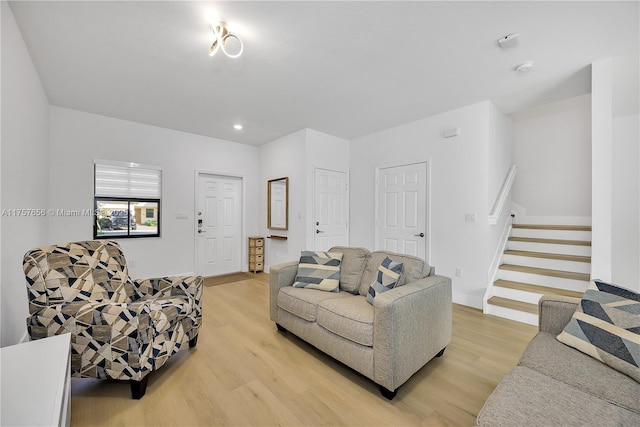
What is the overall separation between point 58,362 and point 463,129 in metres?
4.26

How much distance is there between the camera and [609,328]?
132 centimetres

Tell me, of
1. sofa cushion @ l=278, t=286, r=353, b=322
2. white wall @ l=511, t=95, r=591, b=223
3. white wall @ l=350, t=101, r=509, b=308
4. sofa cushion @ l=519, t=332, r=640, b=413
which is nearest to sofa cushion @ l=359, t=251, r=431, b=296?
sofa cushion @ l=278, t=286, r=353, b=322

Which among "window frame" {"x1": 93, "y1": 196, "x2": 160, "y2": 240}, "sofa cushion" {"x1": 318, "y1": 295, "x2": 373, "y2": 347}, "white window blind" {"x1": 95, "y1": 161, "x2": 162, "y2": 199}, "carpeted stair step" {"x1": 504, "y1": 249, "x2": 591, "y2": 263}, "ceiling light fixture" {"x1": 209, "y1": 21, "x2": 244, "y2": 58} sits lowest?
"sofa cushion" {"x1": 318, "y1": 295, "x2": 373, "y2": 347}

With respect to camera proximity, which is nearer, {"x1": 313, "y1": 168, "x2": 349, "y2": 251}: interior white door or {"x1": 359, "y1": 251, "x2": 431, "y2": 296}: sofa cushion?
{"x1": 359, "y1": 251, "x2": 431, "y2": 296}: sofa cushion

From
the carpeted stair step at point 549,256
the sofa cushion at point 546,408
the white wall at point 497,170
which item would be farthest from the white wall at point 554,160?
the sofa cushion at point 546,408

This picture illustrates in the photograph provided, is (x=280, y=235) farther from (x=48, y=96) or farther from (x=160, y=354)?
(x=48, y=96)

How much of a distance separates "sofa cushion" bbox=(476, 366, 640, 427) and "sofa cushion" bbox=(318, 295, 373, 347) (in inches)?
31.3

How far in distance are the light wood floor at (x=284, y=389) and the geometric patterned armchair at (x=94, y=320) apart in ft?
0.62

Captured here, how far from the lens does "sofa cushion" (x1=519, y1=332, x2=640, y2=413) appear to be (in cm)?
107

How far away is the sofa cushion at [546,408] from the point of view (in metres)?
0.93

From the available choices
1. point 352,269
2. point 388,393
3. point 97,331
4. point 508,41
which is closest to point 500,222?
point 508,41

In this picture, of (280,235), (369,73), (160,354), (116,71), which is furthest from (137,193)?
(369,73)

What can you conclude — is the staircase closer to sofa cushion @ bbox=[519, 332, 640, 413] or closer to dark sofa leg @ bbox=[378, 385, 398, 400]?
sofa cushion @ bbox=[519, 332, 640, 413]

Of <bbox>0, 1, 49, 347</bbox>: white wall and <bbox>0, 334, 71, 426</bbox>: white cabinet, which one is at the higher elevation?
<bbox>0, 1, 49, 347</bbox>: white wall
